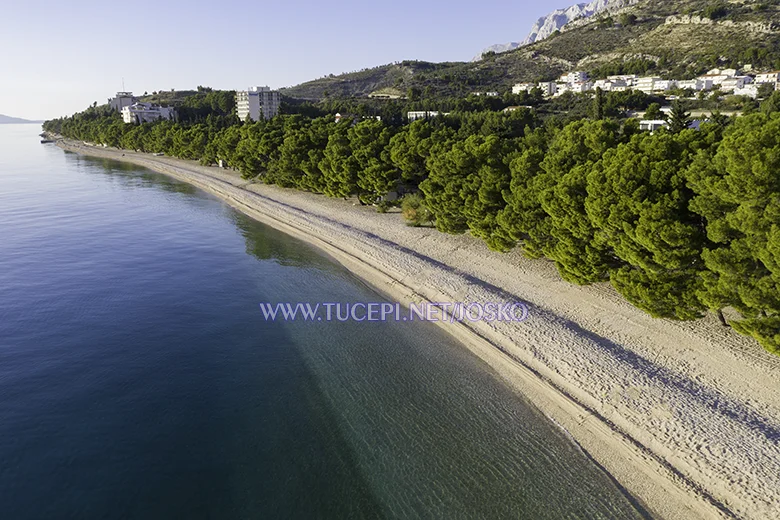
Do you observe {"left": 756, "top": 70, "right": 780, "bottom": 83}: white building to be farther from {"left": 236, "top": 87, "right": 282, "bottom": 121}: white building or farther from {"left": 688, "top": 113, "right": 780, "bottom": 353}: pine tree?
{"left": 236, "top": 87, "right": 282, "bottom": 121}: white building

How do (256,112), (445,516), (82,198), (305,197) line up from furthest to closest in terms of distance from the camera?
(256,112), (82,198), (305,197), (445,516)

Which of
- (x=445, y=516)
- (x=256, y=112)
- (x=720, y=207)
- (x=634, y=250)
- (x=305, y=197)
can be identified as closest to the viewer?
(x=445, y=516)

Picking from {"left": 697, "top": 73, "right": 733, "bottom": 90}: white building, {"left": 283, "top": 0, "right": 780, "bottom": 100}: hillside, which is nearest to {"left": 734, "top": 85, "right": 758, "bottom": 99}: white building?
{"left": 697, "top": 73, "right": 733, "bottom": 90}: white building

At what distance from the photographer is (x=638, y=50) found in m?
105

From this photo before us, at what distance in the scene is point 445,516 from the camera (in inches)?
436

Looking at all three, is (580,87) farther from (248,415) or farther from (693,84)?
(248,415)

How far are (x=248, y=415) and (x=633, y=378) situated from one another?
1222cm

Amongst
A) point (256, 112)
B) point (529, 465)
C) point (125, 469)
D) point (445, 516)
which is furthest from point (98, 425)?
point (256, 112)

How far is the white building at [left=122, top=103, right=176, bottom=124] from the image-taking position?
119m

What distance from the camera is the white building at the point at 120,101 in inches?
5851

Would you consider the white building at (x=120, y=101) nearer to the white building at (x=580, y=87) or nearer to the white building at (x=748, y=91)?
the white building at (x=580, y=87)

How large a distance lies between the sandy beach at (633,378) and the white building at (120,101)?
157 metres

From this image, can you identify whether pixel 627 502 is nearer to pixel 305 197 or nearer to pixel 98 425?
pixel 98 425

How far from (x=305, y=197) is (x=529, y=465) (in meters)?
36.3
